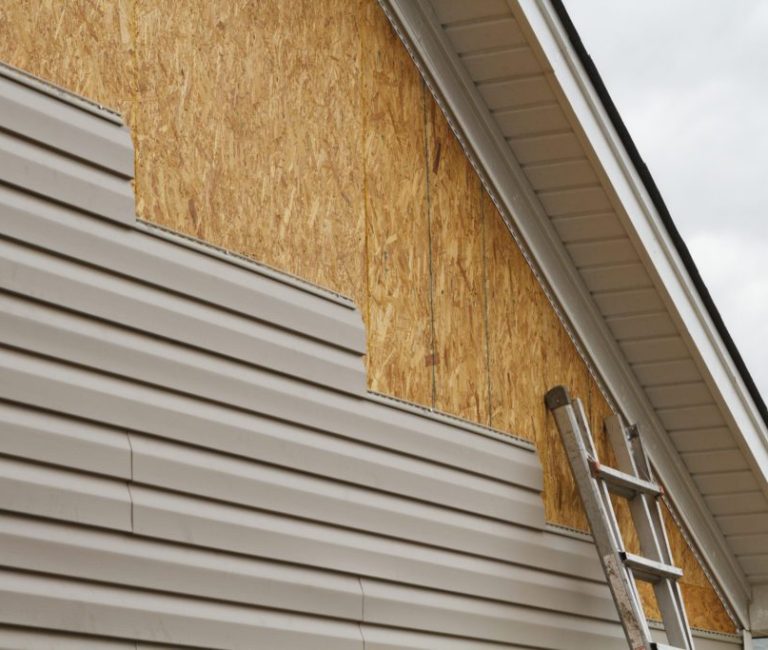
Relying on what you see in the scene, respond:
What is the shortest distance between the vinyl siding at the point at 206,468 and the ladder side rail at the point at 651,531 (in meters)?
1.00

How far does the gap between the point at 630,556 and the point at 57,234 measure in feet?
11.9

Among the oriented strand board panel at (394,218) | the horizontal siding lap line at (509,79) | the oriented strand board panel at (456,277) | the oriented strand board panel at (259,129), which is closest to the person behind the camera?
the oriented strand board panel at (259,129)

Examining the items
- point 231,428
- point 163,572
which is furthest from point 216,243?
point 163,572

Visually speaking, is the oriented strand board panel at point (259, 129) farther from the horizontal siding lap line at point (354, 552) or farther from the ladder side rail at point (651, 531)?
the ladder side rail at point (651, 531)

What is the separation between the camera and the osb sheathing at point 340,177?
5.27 meters

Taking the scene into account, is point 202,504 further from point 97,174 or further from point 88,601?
point 97,174

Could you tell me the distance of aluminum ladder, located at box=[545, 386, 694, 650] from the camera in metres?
7.04

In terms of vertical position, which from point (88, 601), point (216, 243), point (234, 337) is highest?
point (216, 243)

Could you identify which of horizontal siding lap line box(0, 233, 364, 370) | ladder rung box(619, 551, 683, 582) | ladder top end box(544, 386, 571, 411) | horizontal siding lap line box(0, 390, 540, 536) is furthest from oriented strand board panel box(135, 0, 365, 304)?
ladder rung box(619, 551, 683, 582)

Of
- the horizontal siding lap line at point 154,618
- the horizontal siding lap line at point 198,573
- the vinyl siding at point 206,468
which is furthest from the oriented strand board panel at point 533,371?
the horizontal siding lap line at point 154,618

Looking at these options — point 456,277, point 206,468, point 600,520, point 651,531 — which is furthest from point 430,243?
point 206,468

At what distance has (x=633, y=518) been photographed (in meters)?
7.78

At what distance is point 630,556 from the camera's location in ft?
23.3

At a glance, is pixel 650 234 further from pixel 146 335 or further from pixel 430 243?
pixel 146 335
